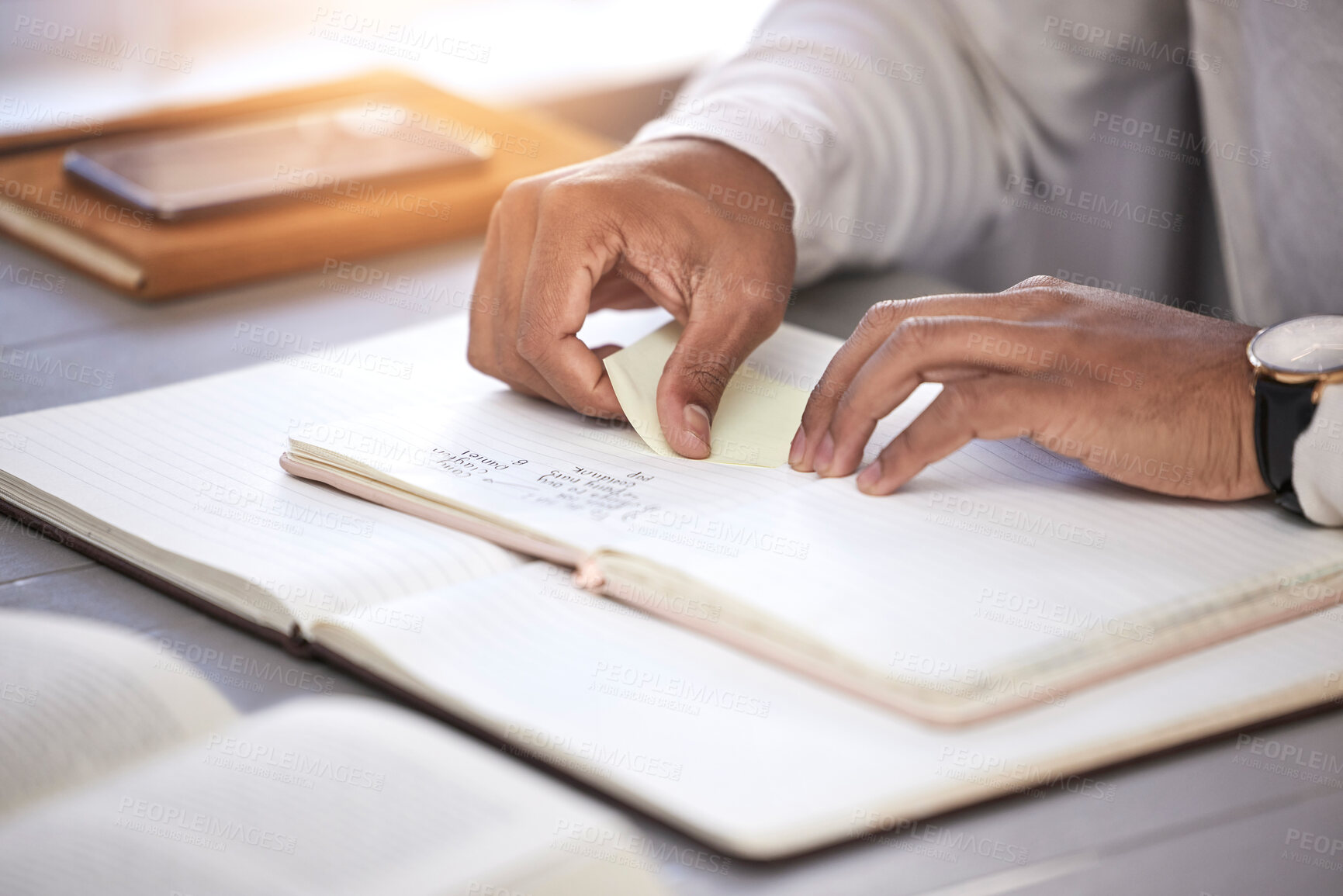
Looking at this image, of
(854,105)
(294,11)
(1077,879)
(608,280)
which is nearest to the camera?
(1077,879)

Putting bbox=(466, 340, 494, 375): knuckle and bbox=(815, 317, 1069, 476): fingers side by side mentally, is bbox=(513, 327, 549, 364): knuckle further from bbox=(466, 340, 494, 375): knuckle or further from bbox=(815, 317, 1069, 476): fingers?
bbox=(815, 317, 1069, 476): fingers

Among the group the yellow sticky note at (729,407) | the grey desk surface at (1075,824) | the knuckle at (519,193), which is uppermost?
the knuckle at (519,193)

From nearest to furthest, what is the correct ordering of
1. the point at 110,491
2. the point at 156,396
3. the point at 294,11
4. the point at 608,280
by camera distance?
1. the point at 110,491
2. the point at 156,396
3. the point at 608,280
4. the point at 294,11

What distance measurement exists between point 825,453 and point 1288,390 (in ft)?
Answer: 0.92

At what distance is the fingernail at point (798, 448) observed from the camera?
30.9 inches

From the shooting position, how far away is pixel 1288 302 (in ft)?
3.65

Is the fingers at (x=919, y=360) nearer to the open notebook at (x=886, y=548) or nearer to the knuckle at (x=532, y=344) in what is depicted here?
the open notebook at (x=886, y=548)

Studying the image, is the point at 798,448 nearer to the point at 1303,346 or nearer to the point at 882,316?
the point at 882,316

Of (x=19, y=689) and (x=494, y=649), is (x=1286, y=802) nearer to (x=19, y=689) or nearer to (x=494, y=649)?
(x=494, y=649)

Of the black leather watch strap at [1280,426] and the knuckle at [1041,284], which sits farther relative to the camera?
the knuckle at [1041,284]

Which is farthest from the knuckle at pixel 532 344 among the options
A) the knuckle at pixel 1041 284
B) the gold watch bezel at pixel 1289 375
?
the gold watch bezel at pixel 1289 375

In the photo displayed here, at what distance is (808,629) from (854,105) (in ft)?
2.67

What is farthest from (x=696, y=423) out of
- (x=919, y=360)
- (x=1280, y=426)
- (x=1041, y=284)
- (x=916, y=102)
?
(x=916, y=102)

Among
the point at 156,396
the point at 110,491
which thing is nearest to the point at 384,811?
the point at 110,491
